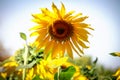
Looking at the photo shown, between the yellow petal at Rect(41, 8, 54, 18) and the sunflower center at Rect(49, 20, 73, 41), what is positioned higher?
the yellow petal at Rect(41, 8, 54, 18)

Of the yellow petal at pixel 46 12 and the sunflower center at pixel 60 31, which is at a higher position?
the yellow petal at pixel 46 12

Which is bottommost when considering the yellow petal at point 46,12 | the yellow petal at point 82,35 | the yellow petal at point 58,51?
the yellow petal at point 58,51

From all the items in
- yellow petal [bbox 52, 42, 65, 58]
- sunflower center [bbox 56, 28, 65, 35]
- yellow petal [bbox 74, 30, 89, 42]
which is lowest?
yellow petal [bbox 52, 42, 65, 58]

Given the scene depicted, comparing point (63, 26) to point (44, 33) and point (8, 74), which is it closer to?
point (44, 33)

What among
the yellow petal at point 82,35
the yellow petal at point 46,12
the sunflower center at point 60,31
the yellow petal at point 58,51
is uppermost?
the yellow petal at point 46,12

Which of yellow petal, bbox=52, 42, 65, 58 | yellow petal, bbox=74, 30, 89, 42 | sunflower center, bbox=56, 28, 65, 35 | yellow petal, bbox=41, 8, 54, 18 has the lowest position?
yellow petal, bbox=52, 42, 65, 58

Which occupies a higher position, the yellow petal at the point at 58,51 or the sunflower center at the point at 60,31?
the sunflower center at the point at 60,31
